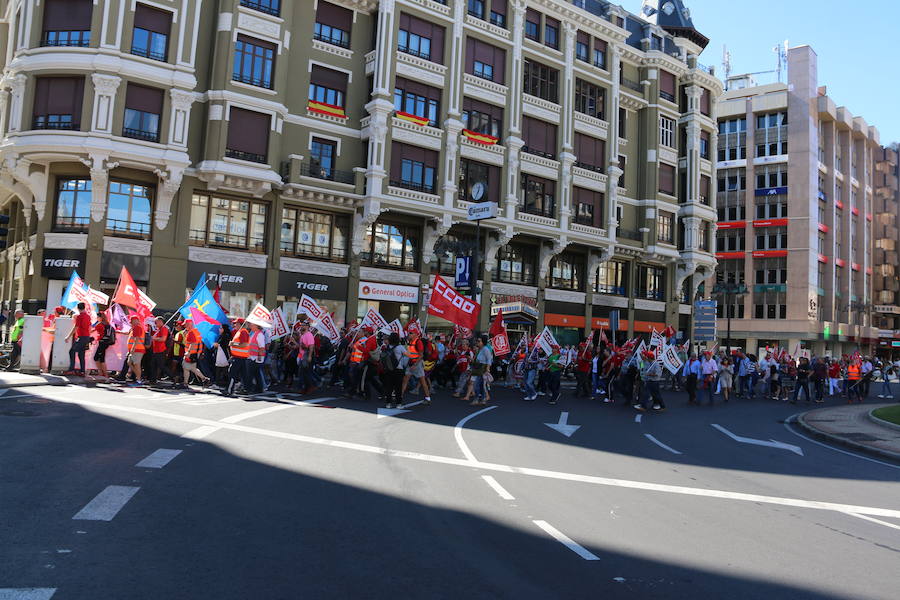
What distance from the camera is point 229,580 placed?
4.45m

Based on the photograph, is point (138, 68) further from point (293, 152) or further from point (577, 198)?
point (577, 198)

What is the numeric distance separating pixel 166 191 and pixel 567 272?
22261 millimetres

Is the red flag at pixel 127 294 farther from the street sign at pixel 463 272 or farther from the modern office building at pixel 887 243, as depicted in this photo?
the modern office building at pixel 887 243

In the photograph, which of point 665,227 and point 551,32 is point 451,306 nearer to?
point 551,32

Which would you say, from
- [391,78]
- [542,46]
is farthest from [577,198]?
[391,78]

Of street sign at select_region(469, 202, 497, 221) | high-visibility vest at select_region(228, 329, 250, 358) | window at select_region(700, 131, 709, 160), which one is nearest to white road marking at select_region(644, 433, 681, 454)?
high-visibility vest at select_region(228, 329, 250, 358)

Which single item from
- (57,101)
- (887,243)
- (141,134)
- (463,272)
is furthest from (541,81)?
(887,243)

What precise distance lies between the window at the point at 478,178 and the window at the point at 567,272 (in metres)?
6.42

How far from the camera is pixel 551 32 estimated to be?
38531 millimetres

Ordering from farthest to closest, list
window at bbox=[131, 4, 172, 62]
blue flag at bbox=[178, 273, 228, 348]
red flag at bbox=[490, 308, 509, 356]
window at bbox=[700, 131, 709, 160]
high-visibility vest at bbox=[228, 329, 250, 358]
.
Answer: window at bbox=[700, 131, 709, 160]
window at bbox=[131, 4, 172, 62]
red flag at bbox=[490, 308, 509, 356]
blue flag at bbox=[178, 273, 228, 348]
high-visibility vest at bbox=[228, 329, 250, 358]

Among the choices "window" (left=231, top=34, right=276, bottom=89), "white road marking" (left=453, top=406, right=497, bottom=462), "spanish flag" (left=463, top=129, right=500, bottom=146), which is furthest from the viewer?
"spanish flag" (left=463, top=129, right=500, bottom=146)

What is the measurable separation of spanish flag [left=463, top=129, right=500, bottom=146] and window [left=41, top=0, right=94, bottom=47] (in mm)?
16648

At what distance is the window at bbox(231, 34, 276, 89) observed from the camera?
2825cm

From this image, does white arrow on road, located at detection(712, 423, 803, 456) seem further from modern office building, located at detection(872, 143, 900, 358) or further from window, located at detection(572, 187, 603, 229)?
modern office building, located at detection(872, 143, 900, 358)
